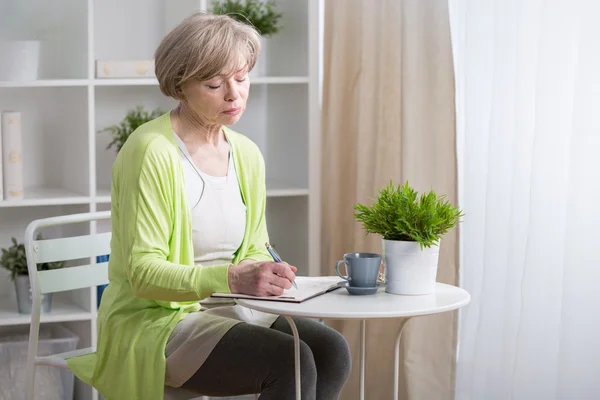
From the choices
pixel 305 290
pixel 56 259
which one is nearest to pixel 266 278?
pixel 305 290

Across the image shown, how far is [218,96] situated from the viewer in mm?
2049

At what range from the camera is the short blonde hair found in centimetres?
201

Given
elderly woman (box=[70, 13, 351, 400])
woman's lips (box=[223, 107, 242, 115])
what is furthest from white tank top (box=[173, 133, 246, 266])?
woman's lips (box=[223, 107, 242, 115])

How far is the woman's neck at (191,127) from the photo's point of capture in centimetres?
212

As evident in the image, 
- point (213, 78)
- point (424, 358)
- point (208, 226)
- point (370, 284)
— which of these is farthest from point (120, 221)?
point (424, 358)

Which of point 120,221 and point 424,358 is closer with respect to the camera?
point 120,221

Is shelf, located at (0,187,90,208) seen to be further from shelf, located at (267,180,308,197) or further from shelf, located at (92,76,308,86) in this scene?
shelf, located at (267,180,308,197)

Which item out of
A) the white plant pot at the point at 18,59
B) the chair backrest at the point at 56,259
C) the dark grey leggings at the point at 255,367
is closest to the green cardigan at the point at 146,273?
the dark grey leggings at the point at 255,367

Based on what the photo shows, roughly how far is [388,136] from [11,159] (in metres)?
1.18

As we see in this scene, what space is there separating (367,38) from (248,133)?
69 centimetres

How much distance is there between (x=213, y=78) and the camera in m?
2.03

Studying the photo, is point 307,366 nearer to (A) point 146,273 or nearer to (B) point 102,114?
(A) point 146,273

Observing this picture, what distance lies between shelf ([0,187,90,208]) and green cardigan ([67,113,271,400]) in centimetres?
88

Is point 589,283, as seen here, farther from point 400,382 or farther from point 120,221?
point 120,221
